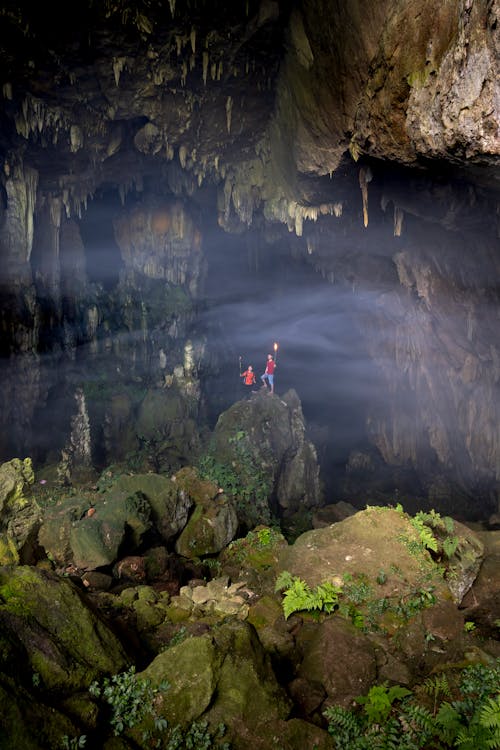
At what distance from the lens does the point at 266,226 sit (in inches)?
674

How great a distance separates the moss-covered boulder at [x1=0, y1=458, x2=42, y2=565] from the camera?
20.2 feet

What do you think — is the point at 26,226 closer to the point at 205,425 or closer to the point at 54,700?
the point at 205,425

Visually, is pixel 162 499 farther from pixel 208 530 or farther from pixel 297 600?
pixel 297 600

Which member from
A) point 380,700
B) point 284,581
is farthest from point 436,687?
point 284,581

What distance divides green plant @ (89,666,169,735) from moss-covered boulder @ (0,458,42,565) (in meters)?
3.35

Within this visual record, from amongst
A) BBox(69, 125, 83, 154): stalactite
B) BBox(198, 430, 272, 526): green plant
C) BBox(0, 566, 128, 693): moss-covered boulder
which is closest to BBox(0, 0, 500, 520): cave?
BBox(69, 125, 83, 154): stalactite

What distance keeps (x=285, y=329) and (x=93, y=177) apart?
13.2 m

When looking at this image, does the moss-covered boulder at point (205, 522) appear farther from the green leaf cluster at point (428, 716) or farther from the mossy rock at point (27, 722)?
the mossy rock at point (27, 722)

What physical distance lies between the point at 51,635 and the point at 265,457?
36.7ft

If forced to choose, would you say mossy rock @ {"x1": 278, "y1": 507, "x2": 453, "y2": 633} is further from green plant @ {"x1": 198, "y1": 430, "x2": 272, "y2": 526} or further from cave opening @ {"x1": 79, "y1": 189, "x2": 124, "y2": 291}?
cave opening @ {"x1": 79, "y1": 189, "x2": 124, "y2": 291}

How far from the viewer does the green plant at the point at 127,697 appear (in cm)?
302

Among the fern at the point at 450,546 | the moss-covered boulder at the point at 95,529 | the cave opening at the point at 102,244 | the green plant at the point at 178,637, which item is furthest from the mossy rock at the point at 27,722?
the cave opening at the point at 102,244

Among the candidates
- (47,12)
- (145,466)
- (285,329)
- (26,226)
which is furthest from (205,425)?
(47,12)

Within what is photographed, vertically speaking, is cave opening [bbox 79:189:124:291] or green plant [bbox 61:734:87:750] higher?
cave opening [bbox 79:189:124:291]
